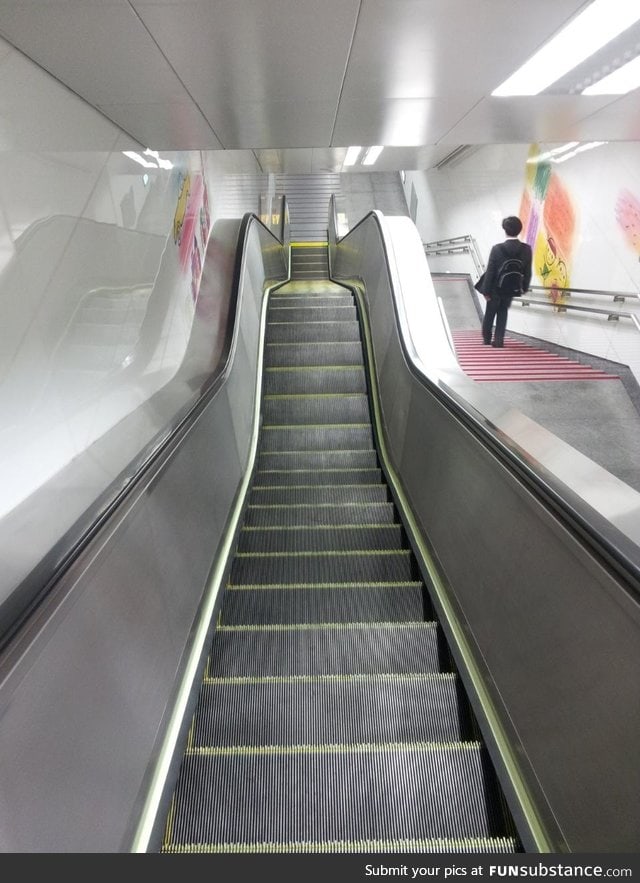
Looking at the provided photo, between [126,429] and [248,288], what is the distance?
226cm

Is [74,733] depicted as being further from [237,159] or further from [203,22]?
[237,159]

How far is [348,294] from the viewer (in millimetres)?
6891

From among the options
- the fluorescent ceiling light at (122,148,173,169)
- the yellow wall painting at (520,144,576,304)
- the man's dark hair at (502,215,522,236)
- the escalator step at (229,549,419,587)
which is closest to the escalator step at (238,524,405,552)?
the escalator step at (229,549,419,587)

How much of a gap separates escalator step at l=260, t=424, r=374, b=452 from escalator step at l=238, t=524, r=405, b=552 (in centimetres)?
134

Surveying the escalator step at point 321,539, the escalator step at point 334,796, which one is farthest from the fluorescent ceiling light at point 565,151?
the escalator step at point 334,796

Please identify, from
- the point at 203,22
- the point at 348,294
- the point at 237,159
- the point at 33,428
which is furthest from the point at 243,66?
the point at 237,159

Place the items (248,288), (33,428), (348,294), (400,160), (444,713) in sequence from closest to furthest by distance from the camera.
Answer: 1. (444,713)
2. (33,428)
3. (248,288)
4. (348,294)
5. (400,160)

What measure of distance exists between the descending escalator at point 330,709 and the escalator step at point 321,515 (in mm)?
10

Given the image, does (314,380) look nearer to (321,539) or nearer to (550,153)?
(321,539)

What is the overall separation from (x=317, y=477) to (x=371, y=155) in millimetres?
10642

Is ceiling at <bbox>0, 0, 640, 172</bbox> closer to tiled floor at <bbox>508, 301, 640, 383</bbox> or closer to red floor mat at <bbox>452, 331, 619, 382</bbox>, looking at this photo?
tiled floor at <bbox>508, 301, 640, 383</bbox>

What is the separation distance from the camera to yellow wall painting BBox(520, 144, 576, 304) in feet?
21.2

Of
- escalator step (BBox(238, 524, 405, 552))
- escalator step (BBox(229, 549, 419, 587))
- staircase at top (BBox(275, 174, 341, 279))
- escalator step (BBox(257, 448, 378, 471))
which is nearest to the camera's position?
escalator step (BBox(229, 549, 419, 587))

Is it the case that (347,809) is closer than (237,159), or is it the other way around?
(347,809)
